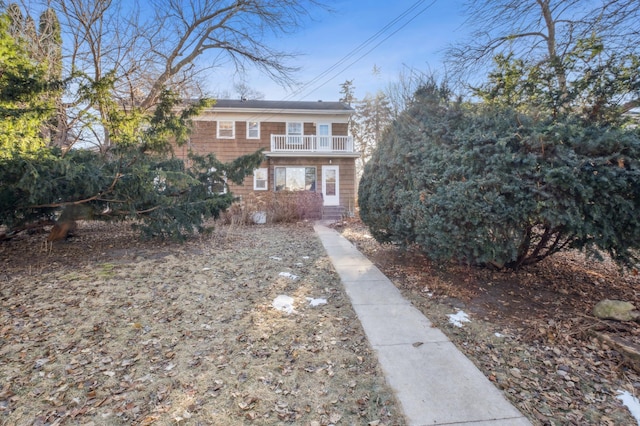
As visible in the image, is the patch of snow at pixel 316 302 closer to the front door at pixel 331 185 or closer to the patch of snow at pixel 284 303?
the patch of snow at pixel 284 303

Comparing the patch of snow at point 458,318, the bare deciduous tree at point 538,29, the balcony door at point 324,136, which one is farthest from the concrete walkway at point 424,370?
the balcony door at point 324,136

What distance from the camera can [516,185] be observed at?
3.39 m

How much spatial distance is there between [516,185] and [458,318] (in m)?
1.58

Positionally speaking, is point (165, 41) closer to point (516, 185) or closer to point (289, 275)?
point (289, 275)

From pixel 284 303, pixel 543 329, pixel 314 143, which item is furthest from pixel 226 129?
pixel 543 329

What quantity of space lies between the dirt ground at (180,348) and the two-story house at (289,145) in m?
11.2

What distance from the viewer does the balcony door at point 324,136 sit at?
1641 cm

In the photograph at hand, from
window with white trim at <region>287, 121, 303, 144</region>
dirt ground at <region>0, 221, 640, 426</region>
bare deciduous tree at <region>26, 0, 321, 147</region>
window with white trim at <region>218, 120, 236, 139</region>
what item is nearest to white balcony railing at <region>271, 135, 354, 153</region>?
window with white trim at <region>287, 121, 303, 144</region>

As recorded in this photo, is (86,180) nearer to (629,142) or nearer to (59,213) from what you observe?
(59,213)

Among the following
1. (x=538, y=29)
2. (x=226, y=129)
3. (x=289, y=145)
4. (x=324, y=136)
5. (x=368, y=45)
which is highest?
(x=368, y=45)

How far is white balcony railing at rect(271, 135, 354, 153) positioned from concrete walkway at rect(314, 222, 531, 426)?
1289cm

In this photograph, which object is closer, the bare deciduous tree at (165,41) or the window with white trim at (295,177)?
the bare deciduous tree at (165,41)

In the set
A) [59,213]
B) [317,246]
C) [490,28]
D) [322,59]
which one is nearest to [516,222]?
[317,246]

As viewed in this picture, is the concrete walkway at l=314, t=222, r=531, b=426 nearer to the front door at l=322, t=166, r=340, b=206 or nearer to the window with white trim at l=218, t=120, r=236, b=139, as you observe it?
the front door at l=322, t=166, r=340, b=206
